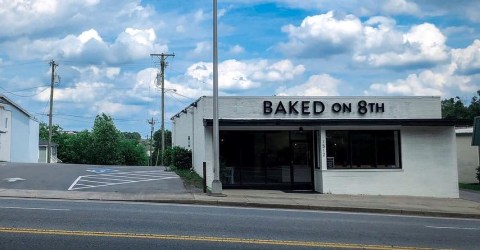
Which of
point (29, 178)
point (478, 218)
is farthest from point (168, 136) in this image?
point (478, 218)

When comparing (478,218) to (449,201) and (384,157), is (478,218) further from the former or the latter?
(384,157)

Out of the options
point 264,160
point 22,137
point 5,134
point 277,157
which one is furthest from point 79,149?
point 277,157

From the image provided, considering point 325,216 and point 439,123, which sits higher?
point 439,123

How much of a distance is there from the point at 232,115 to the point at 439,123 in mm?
9489

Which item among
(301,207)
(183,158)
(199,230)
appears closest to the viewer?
(199,230)

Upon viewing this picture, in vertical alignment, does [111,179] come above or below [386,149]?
below

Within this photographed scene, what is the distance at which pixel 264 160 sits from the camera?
2356 centimetres

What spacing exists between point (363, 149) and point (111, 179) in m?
Answer: 11.9

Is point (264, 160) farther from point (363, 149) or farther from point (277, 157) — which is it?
point (363, 149)

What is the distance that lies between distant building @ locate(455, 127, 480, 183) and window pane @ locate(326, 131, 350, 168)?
57.0 feet

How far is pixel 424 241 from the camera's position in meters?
10.2

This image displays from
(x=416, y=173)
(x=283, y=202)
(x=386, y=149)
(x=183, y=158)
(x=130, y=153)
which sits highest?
(x=130, y=153)

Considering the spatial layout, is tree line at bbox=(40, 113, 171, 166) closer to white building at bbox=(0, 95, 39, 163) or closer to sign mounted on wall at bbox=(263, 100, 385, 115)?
white building at bbox=(0, 95, 39, 163)

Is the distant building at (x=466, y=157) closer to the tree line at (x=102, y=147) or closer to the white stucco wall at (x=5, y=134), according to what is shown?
the white stucco wall at (x=5, y=134)
